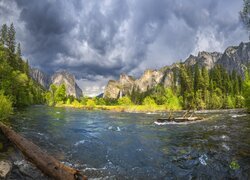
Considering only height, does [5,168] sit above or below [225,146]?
above

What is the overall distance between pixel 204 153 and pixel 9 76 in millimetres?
57494

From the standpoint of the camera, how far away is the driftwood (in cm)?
954

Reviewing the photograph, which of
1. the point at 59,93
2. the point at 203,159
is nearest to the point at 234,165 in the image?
the point at 203,159

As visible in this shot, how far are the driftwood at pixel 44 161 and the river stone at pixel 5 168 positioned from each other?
0.98m

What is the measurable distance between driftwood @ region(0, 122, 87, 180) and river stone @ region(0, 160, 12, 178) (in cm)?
98

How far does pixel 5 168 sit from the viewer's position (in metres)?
10.4

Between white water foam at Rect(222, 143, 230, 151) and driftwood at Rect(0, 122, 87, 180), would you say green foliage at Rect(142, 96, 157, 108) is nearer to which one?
white water foam at Rect(222, 143, 230, 151)

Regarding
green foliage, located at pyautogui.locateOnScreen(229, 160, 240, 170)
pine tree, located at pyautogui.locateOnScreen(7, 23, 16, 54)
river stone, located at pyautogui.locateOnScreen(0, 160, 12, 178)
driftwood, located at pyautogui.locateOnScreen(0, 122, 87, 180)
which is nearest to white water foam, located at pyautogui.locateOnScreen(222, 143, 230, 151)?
green foliage, located at pyautogui.locateOnScreen(229, 160, 240, 170)

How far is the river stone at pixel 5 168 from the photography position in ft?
32.5

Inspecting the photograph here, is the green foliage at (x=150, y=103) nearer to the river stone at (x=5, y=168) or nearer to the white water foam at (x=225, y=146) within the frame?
the white water foam at (x=225, y=146)

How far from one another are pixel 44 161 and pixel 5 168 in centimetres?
163

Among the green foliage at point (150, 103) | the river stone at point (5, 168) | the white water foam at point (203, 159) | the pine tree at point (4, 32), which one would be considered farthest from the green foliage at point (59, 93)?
the river stone at point (5, 168)

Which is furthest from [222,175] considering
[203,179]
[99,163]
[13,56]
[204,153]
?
[13,56]

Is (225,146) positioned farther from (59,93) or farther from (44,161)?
(59,93)
